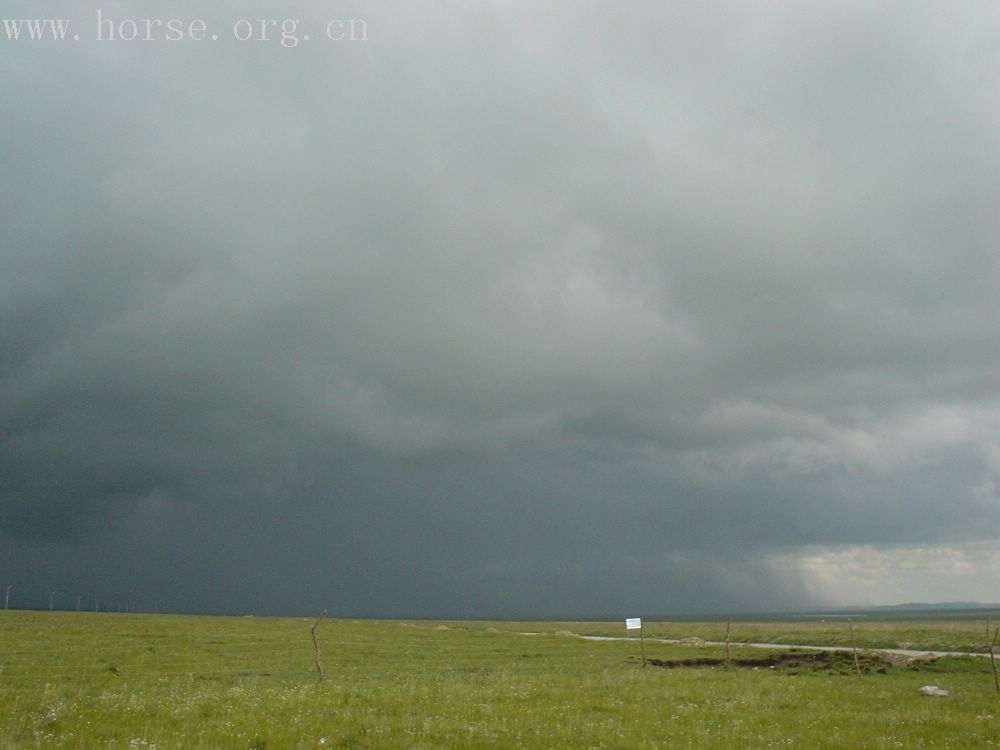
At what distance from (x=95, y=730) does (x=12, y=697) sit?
351 inches

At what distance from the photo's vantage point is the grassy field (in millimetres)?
19844

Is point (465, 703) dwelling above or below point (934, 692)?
above

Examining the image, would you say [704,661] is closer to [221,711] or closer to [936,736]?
[936,736]

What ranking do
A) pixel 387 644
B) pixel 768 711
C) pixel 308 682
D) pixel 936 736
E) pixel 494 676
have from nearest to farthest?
pixel 936 736, pixel 768 711, pixel 308 682, pixel 494 676, pixel 387 644

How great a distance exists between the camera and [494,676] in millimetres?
36375

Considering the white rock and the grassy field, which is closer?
the grassy field

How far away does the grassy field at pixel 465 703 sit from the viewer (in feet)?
65.1

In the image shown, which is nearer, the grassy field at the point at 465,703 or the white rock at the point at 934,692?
the grassy field at the point at 465,703

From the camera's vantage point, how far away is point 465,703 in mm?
25766

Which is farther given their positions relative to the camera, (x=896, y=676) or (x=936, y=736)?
(x=896, y=676)

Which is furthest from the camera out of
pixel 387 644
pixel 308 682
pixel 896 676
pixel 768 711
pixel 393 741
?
pixel 387 644

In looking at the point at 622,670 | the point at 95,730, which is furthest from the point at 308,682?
the point at 622,670

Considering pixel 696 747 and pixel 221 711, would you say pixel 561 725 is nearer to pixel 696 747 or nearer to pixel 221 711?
pixel 696 747

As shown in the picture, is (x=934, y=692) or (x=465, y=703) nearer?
(x=465, y=703)
